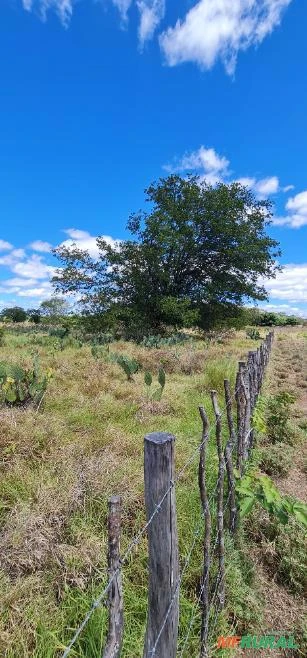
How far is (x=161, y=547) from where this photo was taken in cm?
145

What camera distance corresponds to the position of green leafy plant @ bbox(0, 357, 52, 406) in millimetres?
5539

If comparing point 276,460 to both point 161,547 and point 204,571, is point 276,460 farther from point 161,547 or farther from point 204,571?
point 161,547

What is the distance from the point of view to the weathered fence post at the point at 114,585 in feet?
3.83

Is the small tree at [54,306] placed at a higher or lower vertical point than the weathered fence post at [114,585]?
higher

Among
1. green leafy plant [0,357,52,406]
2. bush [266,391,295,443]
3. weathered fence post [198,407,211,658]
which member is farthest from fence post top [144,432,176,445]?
green leafy plant [0,357,52,406]

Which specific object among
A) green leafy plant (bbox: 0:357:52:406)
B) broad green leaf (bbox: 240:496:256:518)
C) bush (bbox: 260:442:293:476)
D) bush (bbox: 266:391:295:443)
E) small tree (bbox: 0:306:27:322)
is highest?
small tree (bbox: 0:306:27:322)

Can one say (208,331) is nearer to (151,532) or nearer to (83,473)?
(83,473)

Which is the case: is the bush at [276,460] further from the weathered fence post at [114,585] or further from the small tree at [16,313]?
the small tree at [16,313]

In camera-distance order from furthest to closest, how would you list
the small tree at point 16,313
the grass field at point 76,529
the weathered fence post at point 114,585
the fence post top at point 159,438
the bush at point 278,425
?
the small tree at point 16,313 < the bush at point 278,425 < the grass field at point 76,529 < the fence post top at point 159,438 < the weathered fence post at point 114,585

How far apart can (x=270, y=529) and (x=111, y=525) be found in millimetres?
2379

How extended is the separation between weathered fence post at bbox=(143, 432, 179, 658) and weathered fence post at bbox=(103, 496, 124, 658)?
237mm

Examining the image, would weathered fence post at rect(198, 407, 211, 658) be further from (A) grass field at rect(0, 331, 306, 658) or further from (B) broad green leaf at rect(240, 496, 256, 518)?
(B) broad green leaf at rect(240, 496, 256, 518)

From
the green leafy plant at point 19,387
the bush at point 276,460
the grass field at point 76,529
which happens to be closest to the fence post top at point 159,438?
the grass field at point 76,529

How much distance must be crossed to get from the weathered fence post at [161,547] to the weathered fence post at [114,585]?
0.24 meters
